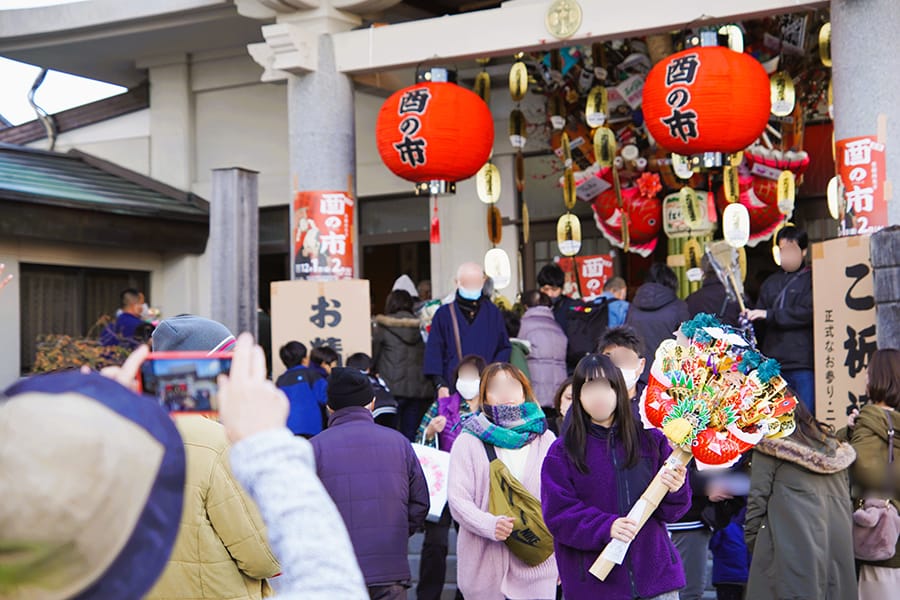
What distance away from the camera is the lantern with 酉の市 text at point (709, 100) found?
8.47m

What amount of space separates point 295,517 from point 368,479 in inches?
145

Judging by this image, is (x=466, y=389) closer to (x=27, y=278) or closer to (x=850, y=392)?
(x=850, y=392)

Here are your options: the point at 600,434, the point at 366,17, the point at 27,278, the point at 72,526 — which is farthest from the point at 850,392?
the point at 27,278

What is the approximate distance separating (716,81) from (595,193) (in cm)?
417

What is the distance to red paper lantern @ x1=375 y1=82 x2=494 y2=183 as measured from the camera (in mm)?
9477

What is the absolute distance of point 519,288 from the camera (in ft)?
44.1

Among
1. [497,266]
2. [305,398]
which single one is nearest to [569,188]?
[497,266]

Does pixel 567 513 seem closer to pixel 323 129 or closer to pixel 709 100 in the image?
pixel 709 100

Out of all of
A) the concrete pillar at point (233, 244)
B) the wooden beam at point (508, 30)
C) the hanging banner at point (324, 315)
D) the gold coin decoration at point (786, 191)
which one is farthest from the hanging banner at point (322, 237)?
the gold coin decoration at point (786, 191)

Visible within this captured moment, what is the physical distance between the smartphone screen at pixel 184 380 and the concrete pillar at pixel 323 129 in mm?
8959

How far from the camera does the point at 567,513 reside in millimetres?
4703

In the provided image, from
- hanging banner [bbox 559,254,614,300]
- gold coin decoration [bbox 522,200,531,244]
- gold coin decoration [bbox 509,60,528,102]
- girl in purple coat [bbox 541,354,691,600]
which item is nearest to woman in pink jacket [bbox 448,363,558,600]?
girl in purple coat [bbox 541,354,691,600]

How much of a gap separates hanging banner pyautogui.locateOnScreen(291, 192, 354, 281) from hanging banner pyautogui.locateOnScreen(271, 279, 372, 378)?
48 centimetres

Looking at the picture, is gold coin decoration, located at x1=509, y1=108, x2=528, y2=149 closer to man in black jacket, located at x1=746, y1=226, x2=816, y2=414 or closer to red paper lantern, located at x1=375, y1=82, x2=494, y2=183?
red paper lantern, located at x1=375, y1=82, x2=494, y2=183
